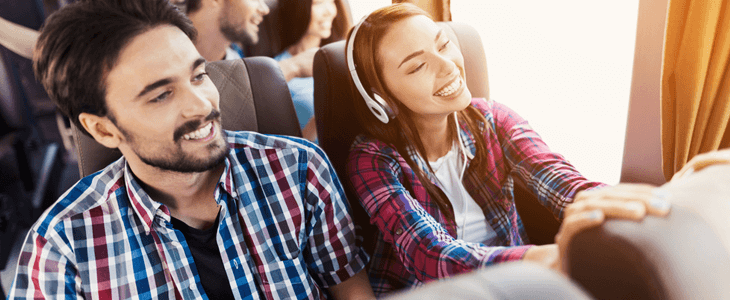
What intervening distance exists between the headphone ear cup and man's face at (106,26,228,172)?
0.34 m

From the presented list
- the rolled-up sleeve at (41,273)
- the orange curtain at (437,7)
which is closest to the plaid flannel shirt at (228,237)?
the rolled-up sleeve at (41,273)

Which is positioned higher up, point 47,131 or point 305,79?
point 305,79

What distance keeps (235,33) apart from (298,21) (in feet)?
1.00

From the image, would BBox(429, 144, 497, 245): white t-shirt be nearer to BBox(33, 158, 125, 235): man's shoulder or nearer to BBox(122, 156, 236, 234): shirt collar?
BBox(122, 156, 236, 234): shirt collar

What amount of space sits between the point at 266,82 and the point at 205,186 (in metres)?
0.29

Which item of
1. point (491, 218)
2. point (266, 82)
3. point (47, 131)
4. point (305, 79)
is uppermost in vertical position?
point (266, 82)

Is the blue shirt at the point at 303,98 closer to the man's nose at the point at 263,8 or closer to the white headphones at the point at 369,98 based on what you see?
the man's nose at the point at 263,8

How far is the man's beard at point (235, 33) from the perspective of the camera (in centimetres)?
188

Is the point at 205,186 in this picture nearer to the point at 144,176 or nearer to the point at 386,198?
the point at 144,176

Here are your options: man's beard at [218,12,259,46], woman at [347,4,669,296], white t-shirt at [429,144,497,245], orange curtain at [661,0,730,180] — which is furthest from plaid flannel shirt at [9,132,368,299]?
man's beard at [218,12,259,46]

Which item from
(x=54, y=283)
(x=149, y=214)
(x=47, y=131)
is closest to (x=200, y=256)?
(x=149, y=214)

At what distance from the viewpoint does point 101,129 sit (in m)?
0.85

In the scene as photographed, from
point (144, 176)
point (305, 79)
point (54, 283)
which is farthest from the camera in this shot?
point (305, 79)

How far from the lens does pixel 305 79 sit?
1.90 m
